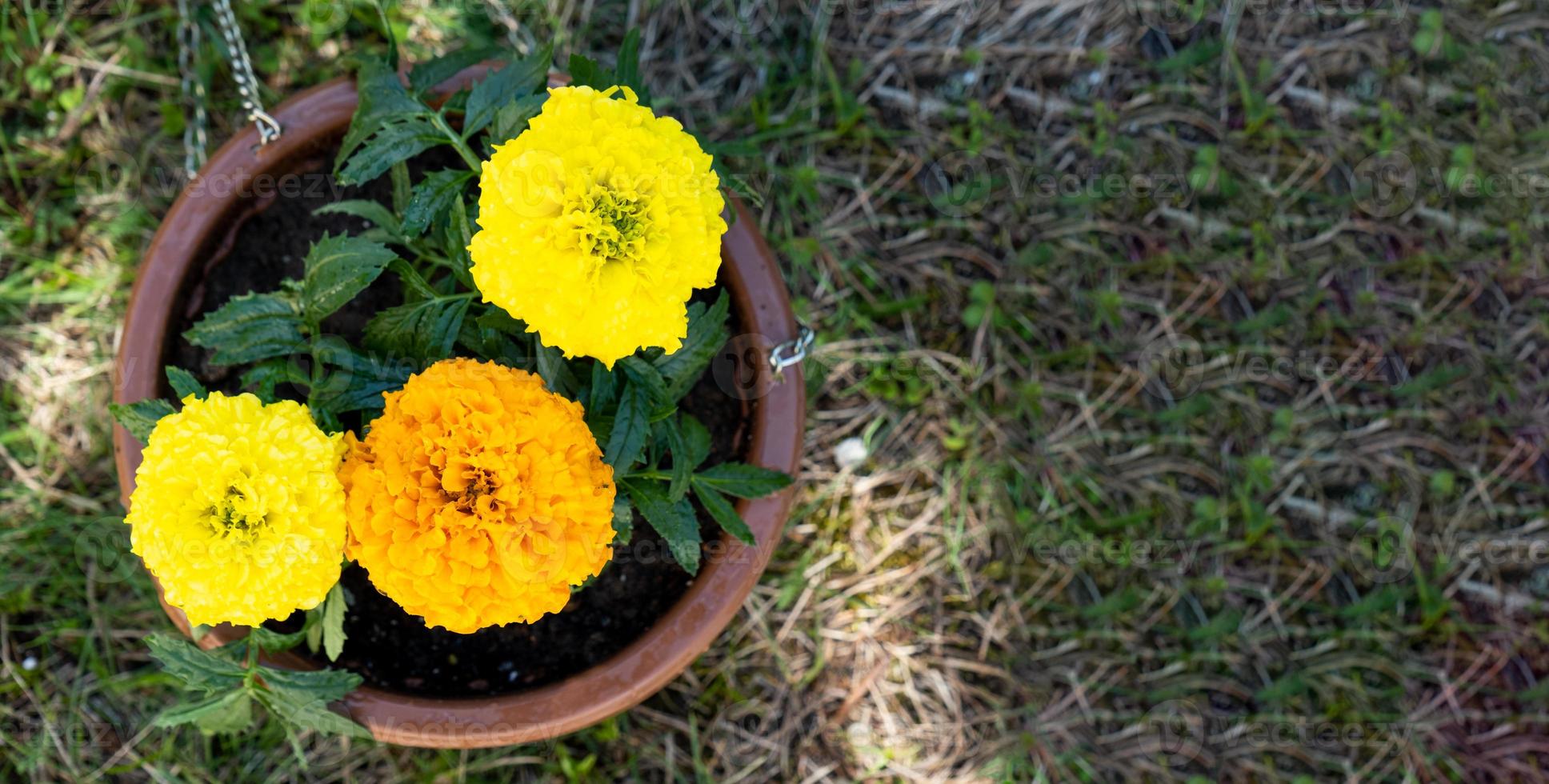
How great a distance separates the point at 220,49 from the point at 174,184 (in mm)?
355

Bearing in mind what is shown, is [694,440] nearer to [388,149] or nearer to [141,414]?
Result: [388,149]

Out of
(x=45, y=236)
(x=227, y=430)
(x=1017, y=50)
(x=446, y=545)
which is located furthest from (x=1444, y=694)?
(x=45, y=236)

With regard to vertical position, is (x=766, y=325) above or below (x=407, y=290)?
below

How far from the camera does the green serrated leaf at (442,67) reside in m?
1.74

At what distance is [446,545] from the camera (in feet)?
4.28

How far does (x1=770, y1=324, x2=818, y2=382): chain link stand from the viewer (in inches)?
76.4

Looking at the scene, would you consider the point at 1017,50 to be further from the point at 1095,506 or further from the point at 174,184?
the point at 174,184

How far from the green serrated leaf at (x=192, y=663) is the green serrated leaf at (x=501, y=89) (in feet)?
2.97

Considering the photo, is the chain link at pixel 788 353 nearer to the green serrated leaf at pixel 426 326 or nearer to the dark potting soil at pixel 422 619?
the dark potting soil at pixel 422 619

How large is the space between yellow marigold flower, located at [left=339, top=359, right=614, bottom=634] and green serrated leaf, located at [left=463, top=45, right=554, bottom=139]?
488 millimetres

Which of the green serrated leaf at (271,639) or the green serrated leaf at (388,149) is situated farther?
the green serrated leaf at (271,639)

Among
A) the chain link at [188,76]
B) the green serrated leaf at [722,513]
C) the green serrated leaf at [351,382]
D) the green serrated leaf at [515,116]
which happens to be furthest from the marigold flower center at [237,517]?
the chain link at [188,76]

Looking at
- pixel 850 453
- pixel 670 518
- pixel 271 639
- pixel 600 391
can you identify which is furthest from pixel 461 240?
pixel 850 453

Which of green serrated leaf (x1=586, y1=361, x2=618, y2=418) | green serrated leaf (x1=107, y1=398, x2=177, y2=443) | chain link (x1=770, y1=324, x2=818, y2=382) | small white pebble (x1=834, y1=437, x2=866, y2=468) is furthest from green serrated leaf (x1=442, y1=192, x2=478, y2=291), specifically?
small white pebble (x1=834, y1=437, x2=866, y2=468)
